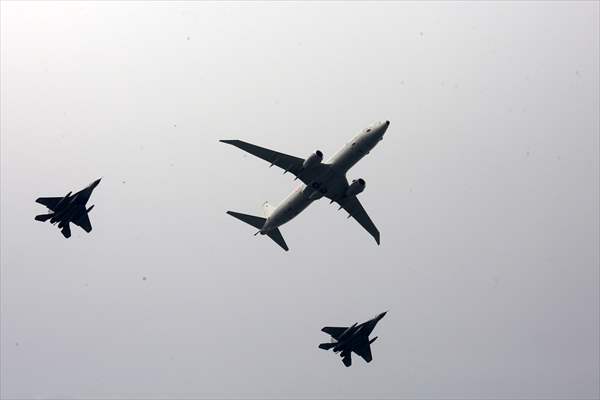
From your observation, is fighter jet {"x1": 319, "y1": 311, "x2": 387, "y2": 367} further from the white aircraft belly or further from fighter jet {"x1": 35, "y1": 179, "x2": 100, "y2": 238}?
fighter jet {"x1": 35, "y1": 179, "x2": 100, "y2": 238}

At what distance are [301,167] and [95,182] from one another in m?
23.2

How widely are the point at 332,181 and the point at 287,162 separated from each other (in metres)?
5.48

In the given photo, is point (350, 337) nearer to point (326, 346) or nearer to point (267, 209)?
point (326, 346)

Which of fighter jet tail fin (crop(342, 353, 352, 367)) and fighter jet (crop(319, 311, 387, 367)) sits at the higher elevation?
fighter jet (crop(319, 311, 387, 367))

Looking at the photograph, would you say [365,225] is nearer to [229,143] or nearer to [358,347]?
[358,347]

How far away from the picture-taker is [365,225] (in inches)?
3863

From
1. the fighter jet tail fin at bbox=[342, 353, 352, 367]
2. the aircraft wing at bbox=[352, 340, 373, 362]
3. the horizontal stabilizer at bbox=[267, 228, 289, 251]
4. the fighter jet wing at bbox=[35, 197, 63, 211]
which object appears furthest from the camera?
the horizontal stabilizer at bbox=[267, 228, 289, 251]

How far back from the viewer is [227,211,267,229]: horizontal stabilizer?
94562 millimetres

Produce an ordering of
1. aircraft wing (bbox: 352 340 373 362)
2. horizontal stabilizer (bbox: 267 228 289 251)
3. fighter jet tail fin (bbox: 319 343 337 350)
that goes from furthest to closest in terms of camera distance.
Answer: horizontal stabilizer (bbox: 267 228 289 251), aircraft wing (bbox: 352 340 373 362), fighter jet tail fin (bbox: 319 343 337 350)

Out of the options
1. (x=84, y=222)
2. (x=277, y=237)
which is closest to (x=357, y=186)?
(x=277, y=237)

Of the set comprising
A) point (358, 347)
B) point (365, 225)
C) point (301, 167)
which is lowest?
point (358, 347)

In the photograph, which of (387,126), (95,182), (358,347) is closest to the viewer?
(387,126)

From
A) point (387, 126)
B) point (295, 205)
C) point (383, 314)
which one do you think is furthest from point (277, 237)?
point (387, 126)

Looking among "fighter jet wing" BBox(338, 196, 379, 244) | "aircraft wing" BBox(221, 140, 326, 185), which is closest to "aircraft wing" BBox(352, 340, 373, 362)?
"fighter jet wing" BBox(338, 196, 379, 244)
